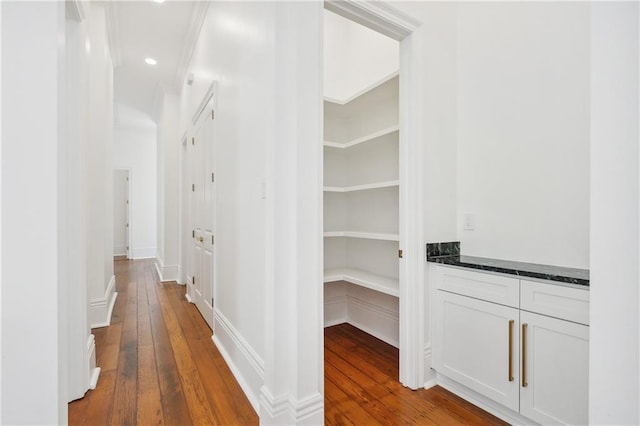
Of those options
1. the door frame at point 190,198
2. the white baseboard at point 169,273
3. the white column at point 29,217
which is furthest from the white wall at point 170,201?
the white column at point 29,217

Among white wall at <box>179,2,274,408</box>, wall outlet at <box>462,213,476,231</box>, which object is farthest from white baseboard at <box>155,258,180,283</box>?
wall outlet at <box>462,213,476,231</box>

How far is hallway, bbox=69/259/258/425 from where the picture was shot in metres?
1.67

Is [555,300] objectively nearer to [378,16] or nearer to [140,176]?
[378,16]

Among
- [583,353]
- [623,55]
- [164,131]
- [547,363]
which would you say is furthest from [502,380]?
[164,131]

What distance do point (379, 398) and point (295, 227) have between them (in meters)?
1.19

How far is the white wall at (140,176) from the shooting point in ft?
24.5

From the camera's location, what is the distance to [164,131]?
5.12 metres

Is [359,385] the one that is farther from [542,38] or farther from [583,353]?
[542,38]

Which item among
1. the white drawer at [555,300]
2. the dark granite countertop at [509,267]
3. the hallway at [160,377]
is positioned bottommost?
the hallway at [160,377]

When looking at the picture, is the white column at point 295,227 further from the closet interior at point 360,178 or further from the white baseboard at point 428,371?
the closet interior at point 360,178

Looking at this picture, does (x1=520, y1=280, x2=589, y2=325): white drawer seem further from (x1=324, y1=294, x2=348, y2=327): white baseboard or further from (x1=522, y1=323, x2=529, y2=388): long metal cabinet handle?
(x1=324, y1=294, x2=348, y2=327): white baseboard

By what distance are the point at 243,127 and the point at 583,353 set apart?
6.98 feet

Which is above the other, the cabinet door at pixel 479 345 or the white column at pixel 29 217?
the white column at pixel 29 217

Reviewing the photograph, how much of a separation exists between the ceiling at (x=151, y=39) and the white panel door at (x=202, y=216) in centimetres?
110
